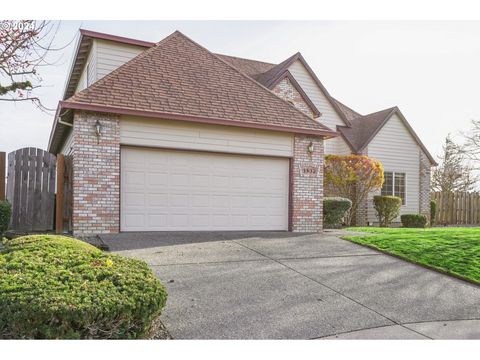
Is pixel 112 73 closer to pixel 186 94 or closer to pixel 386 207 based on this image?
pixel 186 94

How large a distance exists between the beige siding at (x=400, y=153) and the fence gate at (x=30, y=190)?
13.8m

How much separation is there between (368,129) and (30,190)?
15.0 m

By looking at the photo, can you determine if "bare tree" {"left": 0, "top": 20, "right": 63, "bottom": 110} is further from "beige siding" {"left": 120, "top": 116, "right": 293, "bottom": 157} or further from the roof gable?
the roof gable

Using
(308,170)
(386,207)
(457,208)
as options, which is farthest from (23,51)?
(457,208)

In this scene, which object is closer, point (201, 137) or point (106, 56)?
point (201, 137)

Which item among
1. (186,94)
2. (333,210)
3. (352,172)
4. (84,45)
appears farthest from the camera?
(352,172)

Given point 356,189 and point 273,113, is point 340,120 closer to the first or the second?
point 356,189

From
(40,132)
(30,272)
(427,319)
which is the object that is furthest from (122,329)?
(40,132)

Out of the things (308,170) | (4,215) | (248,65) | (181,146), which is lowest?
(4,215)

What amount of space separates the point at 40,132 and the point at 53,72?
5036mm

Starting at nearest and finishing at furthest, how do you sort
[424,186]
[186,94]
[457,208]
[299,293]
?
[299,293], [186,94], [424,186], [457,208]

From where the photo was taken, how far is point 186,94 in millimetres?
11500

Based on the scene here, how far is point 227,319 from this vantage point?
4.79 metres

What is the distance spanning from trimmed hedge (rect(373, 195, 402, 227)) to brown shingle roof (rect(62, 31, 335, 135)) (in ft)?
23.0
